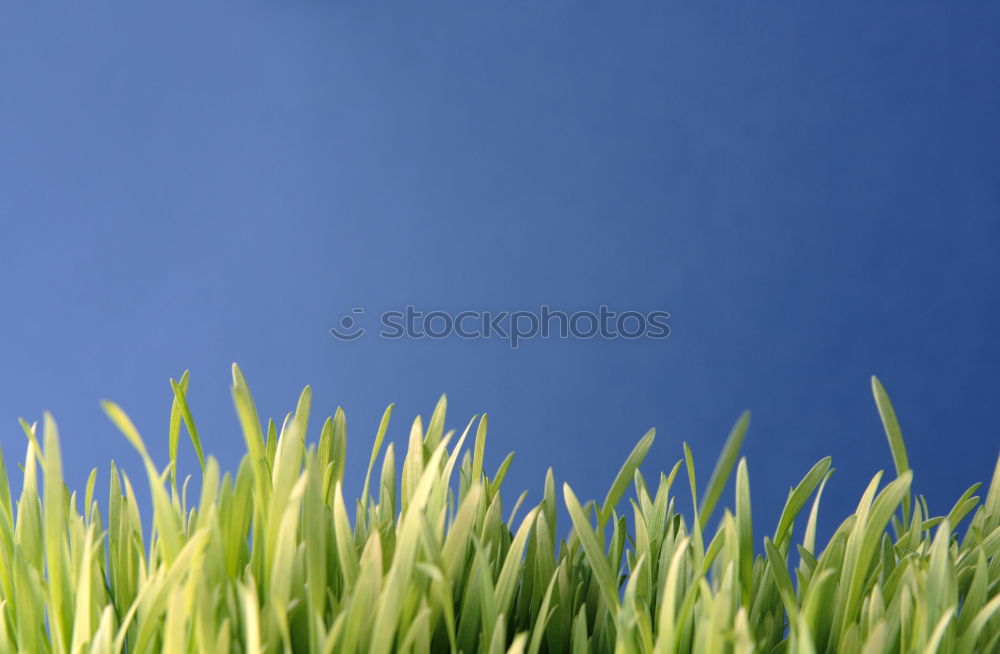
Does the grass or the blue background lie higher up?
the blue background

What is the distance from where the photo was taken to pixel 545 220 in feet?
7.17

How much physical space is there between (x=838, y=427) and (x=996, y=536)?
1.97 m

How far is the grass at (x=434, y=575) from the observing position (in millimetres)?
264

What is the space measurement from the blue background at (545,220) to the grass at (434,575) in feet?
5.96

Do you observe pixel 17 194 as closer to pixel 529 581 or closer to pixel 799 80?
pixel 799 80

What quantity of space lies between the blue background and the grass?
1.82 m

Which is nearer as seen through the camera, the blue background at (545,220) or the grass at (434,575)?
the grass at (434,575)

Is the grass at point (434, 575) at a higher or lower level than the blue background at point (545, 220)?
lower

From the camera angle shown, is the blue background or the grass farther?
the blue background

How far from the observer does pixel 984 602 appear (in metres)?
0.31

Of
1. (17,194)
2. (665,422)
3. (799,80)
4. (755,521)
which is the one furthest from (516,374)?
(17,194)

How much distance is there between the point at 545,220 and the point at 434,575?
1957 millimetres

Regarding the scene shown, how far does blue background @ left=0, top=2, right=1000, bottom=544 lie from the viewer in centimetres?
213

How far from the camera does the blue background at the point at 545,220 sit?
2133 millimetres
